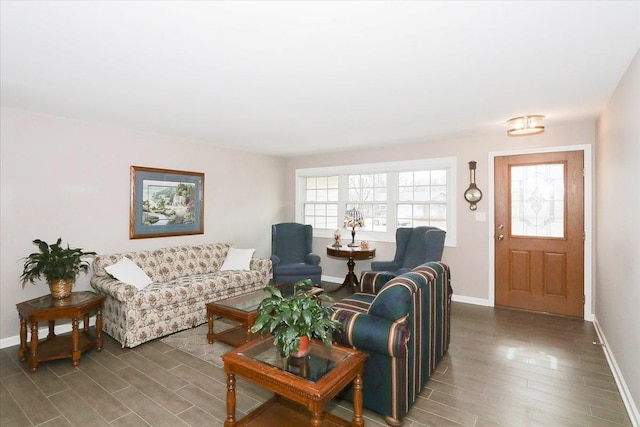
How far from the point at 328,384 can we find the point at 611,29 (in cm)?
250

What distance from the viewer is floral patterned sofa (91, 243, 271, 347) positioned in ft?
10.8

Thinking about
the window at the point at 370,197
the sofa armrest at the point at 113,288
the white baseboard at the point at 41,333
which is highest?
the window at the point at 370,197

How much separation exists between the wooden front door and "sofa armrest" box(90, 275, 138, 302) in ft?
14.6

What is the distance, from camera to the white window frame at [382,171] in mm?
4840

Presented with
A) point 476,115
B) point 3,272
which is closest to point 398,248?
point 476,115

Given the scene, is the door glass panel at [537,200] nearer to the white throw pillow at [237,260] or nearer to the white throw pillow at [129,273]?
the white throw pillow at [237,260]

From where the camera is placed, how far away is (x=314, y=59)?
225 centimetres

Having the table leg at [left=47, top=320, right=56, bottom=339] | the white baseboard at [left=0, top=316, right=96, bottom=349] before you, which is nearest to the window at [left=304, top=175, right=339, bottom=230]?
the white baseboard at [left=0, top=316, right=96, bottom=349]

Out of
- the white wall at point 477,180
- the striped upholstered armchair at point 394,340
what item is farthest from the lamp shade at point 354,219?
the striped upholstered armchair at point 394,340

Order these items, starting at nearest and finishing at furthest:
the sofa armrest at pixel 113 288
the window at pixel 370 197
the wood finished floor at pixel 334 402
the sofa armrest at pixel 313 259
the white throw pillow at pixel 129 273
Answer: the wood finished floor at pixel 334 402 → the sofa armrest at pixel 113 288 → the white throw pillow at pixel 129 273 → the sofa armrest at pixel 313 259 → the window at pixel 370 197

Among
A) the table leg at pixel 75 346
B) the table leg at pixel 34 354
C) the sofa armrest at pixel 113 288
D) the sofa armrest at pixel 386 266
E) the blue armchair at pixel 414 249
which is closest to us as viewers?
the table leg at pixel 34 354

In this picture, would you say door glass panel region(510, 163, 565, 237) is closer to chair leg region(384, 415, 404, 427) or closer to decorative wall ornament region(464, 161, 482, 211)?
decorative wall ornament region(464, 161, 482, 211)

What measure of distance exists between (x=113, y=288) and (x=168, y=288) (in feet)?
1.67

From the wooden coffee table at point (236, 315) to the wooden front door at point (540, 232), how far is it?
2.70 m
